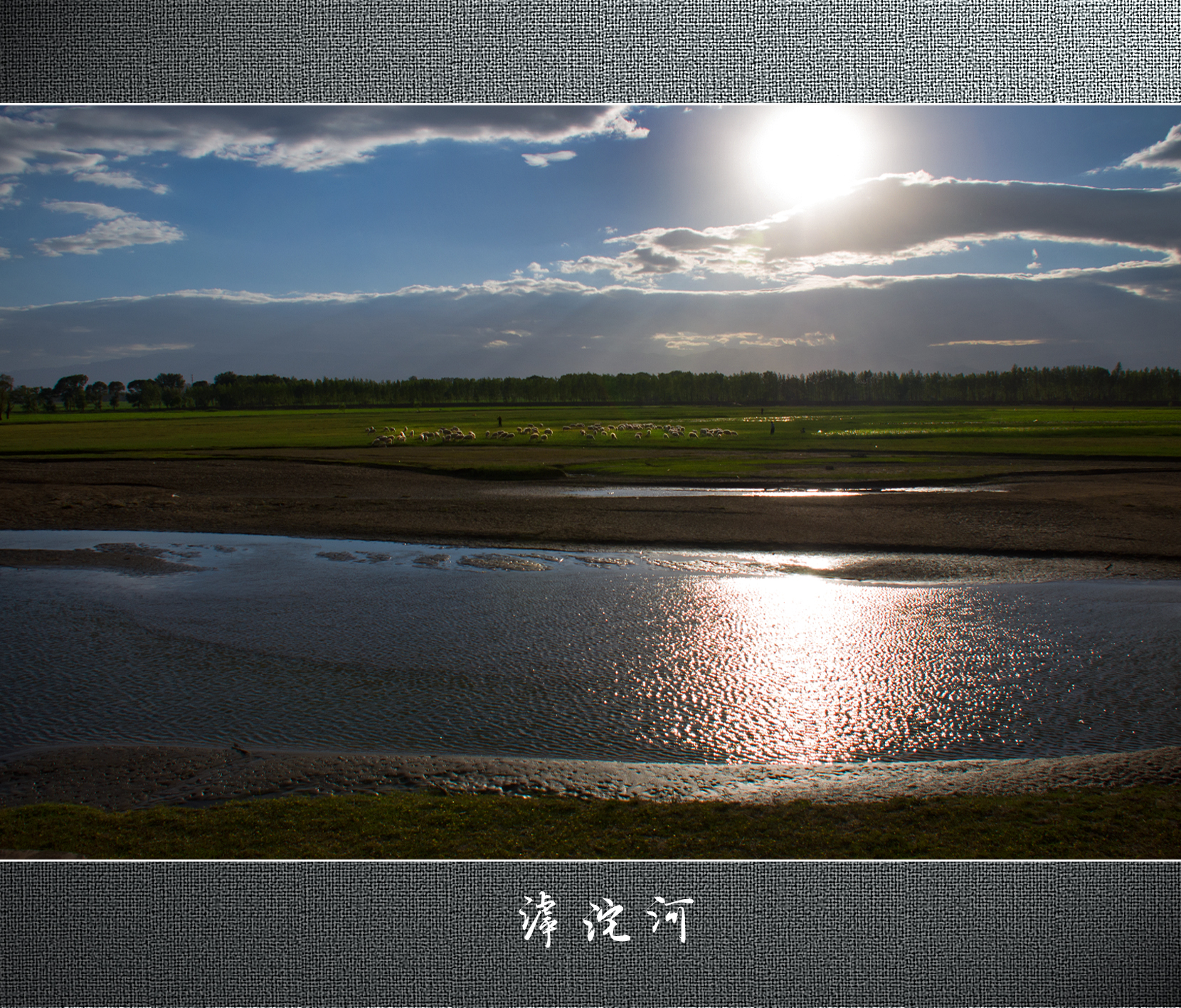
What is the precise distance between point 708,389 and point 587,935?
615cm

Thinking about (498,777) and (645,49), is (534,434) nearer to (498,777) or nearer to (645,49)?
(645,49)

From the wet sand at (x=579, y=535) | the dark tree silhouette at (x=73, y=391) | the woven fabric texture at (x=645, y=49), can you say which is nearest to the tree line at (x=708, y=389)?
the dark tree silhouette at (x=73, y=391)

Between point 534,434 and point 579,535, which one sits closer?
point 579,535

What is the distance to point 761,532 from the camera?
36.7 ft

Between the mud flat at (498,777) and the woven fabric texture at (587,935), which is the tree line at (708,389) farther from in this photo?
the woven fabric texture at (587,935)

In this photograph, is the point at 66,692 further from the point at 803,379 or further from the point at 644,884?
the point at 803,379

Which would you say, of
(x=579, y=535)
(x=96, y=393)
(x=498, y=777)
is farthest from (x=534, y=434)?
(x=498, y=777)

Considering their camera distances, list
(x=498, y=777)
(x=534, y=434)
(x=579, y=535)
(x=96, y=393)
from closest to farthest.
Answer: (x=498, y=777) → (x=96, y=393) → (x=579, y=535) → (x=534, y=434)

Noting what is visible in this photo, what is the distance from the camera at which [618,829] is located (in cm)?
327

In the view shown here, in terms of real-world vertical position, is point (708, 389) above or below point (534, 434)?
below

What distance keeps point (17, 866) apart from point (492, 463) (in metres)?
19.2

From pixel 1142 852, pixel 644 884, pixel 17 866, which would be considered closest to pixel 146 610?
pixel 17 866

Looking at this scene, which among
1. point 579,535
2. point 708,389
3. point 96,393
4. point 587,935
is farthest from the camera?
point 579,535

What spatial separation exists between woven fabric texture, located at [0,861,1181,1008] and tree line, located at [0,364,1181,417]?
4495mm
